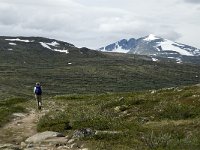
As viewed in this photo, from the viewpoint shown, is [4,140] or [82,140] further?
[4,140]

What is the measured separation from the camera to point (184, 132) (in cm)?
2147

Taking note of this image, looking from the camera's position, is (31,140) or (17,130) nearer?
(31,140)

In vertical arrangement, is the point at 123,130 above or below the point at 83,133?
below

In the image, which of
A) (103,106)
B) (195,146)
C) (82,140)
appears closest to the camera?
(195,146)

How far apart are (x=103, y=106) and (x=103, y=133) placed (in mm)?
16735

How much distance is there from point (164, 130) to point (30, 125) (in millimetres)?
9405

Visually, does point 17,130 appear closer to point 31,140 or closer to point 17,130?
point 17,130

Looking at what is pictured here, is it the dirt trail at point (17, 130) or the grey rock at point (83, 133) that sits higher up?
the grey rock at point (83, 133)


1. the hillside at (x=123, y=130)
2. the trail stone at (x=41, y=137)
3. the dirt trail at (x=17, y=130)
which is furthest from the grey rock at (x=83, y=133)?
the dirt trail at (x=17, y=130)

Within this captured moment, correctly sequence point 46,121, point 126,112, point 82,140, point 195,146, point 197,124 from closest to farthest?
point 195,146, point 82,140, point 197,124, point 46,121, point 126,112

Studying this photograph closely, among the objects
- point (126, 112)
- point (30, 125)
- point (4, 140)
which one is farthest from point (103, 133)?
Result: point (126, 112)

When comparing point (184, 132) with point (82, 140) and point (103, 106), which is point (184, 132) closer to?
point (82, 140)

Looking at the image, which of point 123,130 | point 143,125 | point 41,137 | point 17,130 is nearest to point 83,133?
point 41,137

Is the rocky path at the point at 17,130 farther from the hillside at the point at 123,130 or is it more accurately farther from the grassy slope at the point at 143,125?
the grassy slope at the point at 143,125
